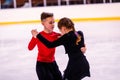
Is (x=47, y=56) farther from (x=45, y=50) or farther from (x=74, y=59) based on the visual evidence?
(x=74, y=59)

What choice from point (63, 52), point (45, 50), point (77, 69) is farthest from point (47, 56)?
point (63, 52)

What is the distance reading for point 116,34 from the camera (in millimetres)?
5816

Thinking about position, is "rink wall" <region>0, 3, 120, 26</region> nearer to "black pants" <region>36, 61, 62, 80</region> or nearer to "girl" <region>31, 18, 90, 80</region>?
"black pants" <region>36, 61, 62, 80</region>

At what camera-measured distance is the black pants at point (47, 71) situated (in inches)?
91.0

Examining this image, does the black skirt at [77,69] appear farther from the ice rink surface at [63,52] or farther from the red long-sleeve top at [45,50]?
the ice rink surface at [63,52]

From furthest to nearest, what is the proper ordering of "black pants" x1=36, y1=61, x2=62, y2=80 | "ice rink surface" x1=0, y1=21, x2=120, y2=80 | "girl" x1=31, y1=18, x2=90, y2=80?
"ice rink surface" x1=0, y1=21, x2=120, y2=80 < "black pants" x1=36, y1=61, x2=62, y2=80 < "girl" x1=31, y1=18, x2=90, y2=80

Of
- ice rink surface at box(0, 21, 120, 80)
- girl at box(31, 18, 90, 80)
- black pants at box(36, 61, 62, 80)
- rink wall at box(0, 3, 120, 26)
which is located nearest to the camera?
girl at box(31, 18, 90, 80)

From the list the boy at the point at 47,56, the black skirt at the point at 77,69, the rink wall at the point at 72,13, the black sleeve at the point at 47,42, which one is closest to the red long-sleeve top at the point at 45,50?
the boy at the point at 47,56

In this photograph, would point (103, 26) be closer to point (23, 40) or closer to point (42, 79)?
point (23, 40)

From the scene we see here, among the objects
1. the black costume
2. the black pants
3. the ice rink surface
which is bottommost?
the ice rink surface

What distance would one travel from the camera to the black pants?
2.31 m

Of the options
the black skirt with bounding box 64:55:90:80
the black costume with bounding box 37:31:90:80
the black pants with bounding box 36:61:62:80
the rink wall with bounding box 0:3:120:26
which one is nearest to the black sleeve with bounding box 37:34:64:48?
the black costume with bounding box 37:31:90:80

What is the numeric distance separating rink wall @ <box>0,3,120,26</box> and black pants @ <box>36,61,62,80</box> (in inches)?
199

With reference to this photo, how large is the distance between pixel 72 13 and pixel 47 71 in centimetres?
541
